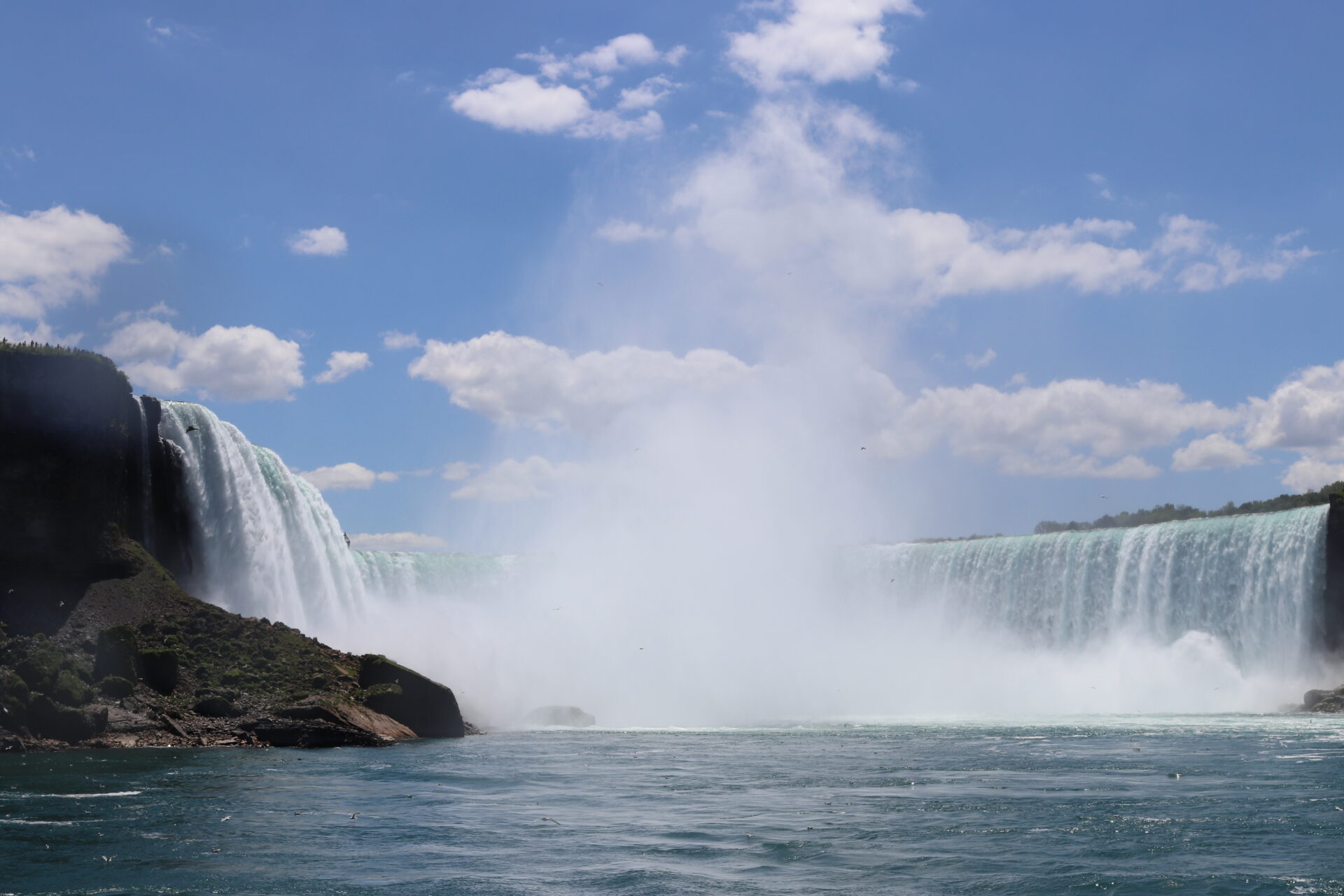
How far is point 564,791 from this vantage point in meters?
20.7

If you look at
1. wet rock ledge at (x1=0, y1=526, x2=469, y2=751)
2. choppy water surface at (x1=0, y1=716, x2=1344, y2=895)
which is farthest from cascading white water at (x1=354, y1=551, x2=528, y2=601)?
choppy water surface at (x1=0, y1=716, x2=1344, y2=895)

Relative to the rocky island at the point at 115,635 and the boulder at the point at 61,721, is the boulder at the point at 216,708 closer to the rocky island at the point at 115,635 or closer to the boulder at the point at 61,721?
the rocky island at the point at 115,635

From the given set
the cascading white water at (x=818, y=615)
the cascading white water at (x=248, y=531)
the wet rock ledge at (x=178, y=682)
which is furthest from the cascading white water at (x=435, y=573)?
the wet rock ledge at (x=178, y=682)

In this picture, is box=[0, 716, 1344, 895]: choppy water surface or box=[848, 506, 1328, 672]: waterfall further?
box=[848, 506, 1328, 672]: waterfall

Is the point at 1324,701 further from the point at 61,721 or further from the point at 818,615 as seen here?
the point at 61,721

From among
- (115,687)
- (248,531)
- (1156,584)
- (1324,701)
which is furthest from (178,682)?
(1156,584)

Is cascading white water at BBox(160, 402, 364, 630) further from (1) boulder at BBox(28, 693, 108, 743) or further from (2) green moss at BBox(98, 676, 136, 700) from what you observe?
(1) boulder at BBox(28, 693, 108, 743)

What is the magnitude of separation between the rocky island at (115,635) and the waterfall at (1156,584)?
2914 cm

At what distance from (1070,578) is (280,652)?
34.5 meters

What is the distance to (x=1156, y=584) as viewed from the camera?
47.7 m

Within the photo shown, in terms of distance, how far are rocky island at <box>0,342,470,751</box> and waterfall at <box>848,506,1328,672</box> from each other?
95.6 ft

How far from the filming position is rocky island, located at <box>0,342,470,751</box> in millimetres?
27875

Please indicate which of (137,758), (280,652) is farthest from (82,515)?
(137,758)

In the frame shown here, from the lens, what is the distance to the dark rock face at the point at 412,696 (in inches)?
1272
